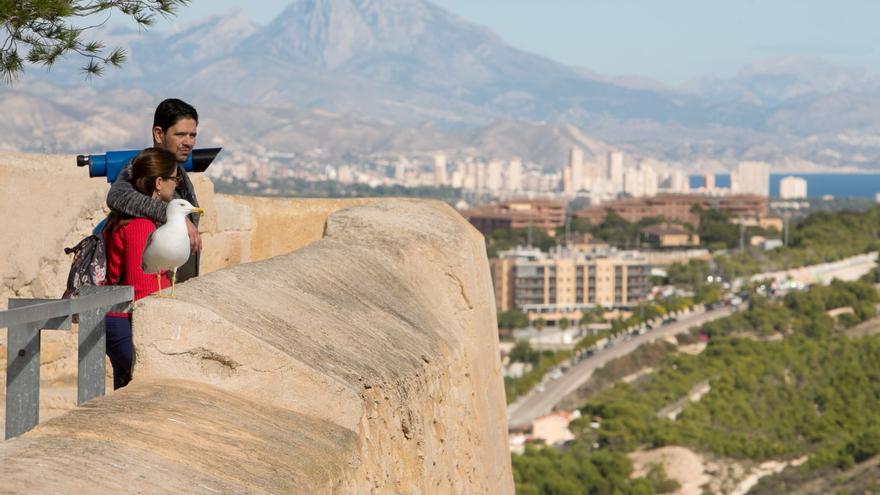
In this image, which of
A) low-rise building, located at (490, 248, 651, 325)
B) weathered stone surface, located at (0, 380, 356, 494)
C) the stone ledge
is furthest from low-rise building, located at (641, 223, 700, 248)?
weathered stone surface, located at (0, 380, 356, 494)

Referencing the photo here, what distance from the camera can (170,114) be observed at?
12.0 ft

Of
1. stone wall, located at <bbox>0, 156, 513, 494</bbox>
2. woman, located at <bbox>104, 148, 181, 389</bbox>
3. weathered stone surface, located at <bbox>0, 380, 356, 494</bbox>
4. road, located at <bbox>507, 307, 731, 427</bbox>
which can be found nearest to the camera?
weathered stone surface, located at <bbox>0, 380, 356, 494</bbox>

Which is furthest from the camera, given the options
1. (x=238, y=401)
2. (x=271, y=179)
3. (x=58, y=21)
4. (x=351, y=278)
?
(x=271, y=179)

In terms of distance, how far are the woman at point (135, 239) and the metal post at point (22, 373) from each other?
0.40m

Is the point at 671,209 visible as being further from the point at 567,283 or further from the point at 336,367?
the point at 336,367

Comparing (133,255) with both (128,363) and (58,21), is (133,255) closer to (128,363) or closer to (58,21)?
(128,363)

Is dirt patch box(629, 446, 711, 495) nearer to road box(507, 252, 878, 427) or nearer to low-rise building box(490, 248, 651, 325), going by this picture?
road box(507, 252, 878, 427)

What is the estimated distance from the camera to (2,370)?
450 cm

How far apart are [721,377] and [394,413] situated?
152 ft

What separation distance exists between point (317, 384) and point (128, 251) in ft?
2.31

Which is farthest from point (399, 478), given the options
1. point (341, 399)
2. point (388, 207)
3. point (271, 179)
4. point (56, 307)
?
point (271, 179)

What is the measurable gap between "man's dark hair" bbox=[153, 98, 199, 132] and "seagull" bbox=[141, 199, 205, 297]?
744 millimetres

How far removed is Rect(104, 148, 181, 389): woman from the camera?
3061 mm

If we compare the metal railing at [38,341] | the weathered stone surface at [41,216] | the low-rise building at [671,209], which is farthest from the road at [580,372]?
the low-rise building at [671,209]
